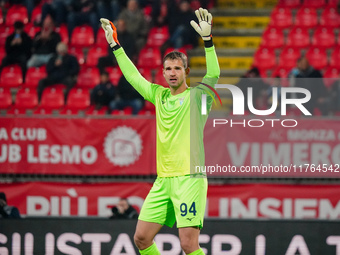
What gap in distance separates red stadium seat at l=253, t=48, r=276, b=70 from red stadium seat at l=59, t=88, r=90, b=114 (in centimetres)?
312

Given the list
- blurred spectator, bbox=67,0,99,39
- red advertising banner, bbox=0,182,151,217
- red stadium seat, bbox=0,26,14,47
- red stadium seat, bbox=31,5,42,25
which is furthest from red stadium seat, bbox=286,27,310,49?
red stadium seat, bbox=0,26,14,47

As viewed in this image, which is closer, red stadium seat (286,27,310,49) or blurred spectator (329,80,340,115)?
blurred spectator (329,80,340,115)

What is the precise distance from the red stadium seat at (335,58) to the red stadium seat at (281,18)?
49.8 inches

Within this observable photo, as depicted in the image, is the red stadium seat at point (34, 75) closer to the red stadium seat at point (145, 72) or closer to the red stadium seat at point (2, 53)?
the red stadium seat at point (2, 53)

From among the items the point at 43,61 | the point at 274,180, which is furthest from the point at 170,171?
the point at 43,61

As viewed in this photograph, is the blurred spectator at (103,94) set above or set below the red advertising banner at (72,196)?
above

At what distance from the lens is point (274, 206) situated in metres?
9.26

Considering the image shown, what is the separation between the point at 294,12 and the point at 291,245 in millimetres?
7247

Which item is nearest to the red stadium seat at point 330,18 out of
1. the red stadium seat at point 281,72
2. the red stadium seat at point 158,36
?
the red stadium seat at point 281,72

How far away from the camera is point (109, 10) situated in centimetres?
1343

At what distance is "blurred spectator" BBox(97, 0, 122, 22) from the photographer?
1332cm

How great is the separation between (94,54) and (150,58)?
117 cm

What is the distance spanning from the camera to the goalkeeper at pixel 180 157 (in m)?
5.52

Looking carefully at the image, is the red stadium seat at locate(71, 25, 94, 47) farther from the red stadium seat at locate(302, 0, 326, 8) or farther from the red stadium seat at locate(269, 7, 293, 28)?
the red stadium seat at locate(302, 0, 326, 8)
